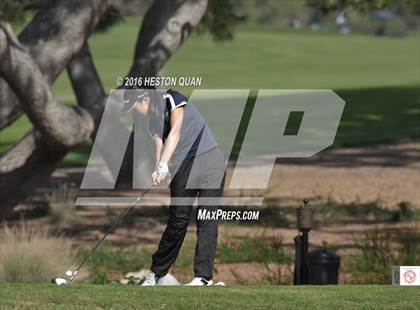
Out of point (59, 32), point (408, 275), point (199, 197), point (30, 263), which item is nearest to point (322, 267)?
point (408, 275)

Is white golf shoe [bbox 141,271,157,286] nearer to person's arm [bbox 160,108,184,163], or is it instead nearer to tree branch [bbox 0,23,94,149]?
person's arm [bbox 160,108,184,163]

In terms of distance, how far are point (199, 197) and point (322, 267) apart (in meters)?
1.69

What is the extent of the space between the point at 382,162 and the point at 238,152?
136 inches

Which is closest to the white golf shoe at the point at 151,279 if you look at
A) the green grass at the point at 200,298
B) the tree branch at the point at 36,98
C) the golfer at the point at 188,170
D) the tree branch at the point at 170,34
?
the golfer at the point at 188,170

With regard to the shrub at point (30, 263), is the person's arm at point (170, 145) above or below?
above

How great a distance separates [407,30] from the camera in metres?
126

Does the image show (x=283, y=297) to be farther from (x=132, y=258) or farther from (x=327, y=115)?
(x=327, y=115)

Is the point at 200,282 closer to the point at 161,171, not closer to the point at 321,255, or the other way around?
the point at 161,171

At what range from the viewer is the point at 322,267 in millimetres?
11523

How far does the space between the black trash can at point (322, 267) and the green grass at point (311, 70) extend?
47.4 feet

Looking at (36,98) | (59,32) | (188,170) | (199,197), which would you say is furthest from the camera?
(59,32)

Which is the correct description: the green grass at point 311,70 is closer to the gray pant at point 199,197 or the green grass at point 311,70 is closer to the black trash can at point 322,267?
the black trash can at point 322,267

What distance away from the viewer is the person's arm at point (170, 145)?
9.88m

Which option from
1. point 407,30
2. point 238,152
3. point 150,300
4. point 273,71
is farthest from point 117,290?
point 407,30
